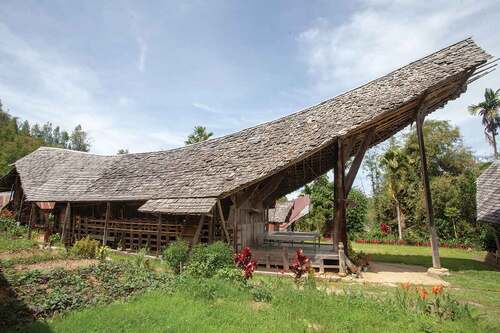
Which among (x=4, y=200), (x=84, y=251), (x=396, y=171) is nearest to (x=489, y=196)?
(x=396, y=171)

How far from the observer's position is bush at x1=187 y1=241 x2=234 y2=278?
9.55m

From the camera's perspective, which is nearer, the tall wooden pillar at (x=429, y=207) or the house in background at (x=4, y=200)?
the tall wooden pillar at (x=429, y=207)

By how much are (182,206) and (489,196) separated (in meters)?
16.6

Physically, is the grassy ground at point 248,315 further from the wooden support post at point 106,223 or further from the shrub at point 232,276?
the wooden support post at point 106,223

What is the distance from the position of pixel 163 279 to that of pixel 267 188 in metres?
8.09

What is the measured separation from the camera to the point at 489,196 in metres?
17.8

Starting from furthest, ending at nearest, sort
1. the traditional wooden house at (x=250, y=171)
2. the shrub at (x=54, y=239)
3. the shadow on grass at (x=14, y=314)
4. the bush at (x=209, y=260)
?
1. the shrub at (x=54, y=239)
2. the traditional wooden house at (x=250, y=171)
3. the bush at (x=209, y=260)
4. the shadow on grass at (x=14, y=314)

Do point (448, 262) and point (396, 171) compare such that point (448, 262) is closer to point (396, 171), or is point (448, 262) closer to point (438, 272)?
point (438, 272)

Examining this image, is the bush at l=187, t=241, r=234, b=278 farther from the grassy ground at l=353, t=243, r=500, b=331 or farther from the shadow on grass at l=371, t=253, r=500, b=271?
the shadow on grass at l=371, t=253, r=500, b=271

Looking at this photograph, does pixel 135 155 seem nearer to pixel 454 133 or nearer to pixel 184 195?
pixel 184 195

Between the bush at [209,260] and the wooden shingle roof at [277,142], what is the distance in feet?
8.30

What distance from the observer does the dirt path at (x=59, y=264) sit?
36.2 feet

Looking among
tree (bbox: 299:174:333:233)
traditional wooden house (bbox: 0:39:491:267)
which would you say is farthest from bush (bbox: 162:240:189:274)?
tree (bbox: 299:174:333:233)

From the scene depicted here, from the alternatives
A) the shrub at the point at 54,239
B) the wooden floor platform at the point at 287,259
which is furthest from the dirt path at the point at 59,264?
the shrub at the point at 54,239
